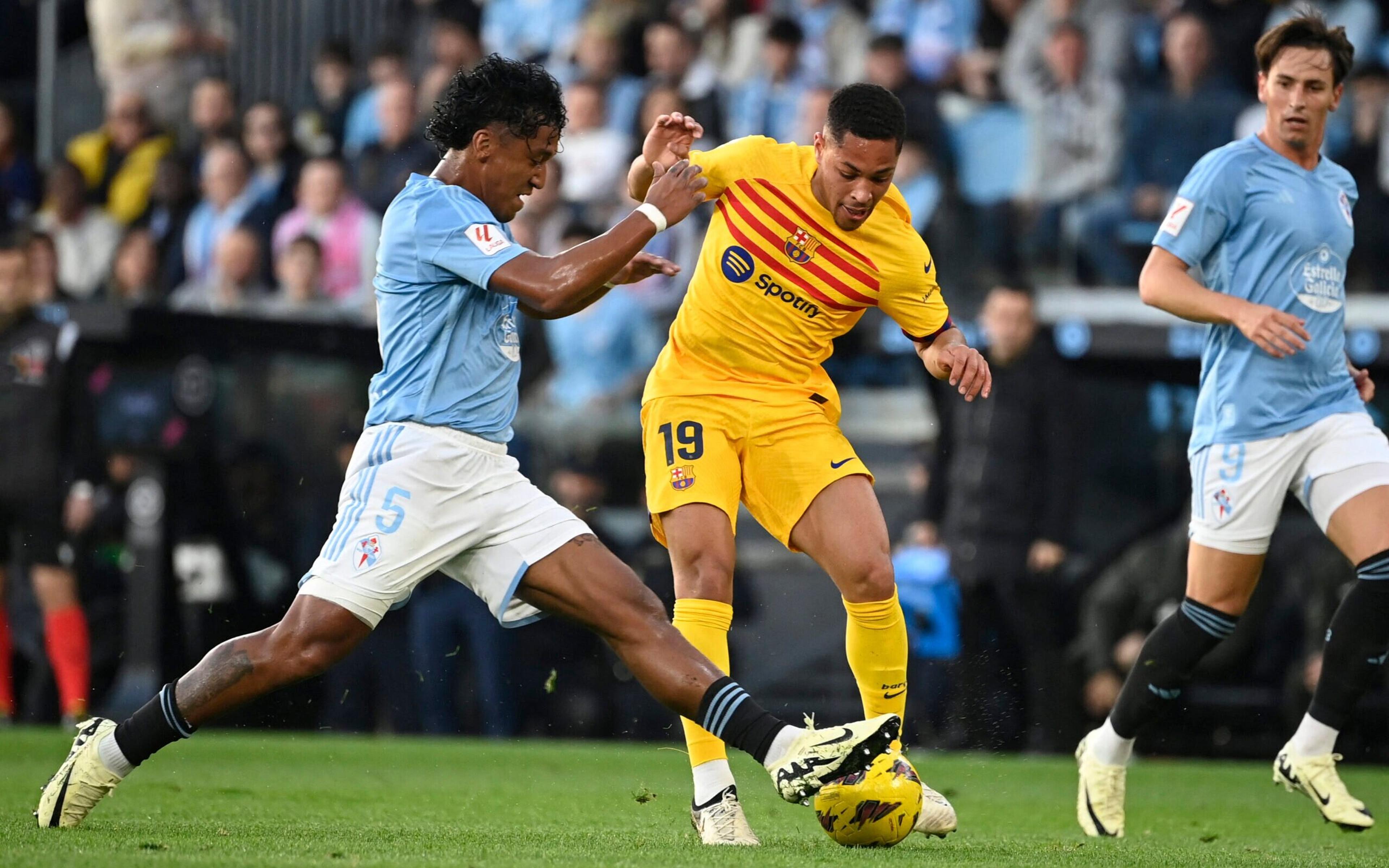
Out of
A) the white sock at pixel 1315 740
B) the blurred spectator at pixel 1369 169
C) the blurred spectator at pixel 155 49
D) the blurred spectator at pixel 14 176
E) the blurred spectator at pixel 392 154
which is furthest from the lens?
the blurred spectator at pixel 155 49

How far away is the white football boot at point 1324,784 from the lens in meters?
6.25

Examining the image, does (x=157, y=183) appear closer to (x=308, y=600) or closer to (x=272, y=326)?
(x=272, y=326)

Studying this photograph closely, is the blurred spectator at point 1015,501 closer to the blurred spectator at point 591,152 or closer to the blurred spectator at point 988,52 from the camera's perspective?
the blurred spectator at point 988,52

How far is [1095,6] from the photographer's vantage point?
1262cm

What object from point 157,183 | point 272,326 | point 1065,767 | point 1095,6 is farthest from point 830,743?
point 157,183

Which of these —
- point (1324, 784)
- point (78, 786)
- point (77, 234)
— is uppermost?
point (77, 234)

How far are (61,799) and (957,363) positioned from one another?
121 inches

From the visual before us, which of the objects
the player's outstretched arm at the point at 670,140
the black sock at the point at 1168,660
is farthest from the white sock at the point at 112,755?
the black sock at the point at 1168,660

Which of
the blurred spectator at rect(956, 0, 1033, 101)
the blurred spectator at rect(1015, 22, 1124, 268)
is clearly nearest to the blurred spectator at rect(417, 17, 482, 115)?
the blurred spectator at rect(956, 0, 1033, 101)

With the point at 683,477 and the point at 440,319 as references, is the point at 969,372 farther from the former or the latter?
the point at 440,319

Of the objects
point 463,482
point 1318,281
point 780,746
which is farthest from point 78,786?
point 1318,281

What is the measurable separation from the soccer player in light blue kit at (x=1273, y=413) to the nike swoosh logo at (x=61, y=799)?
3430 millimetres

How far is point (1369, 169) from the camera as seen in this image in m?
11.2

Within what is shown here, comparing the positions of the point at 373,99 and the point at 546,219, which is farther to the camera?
the point at 373,99
